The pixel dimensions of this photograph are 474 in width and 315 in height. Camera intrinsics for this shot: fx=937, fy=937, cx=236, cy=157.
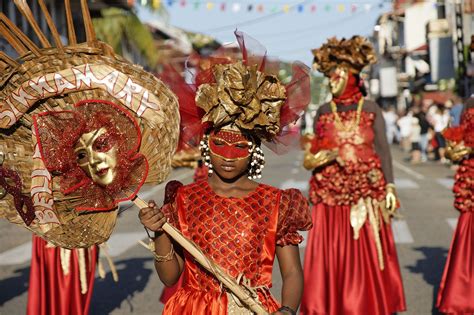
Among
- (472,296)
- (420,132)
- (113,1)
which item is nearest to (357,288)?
(472,296)

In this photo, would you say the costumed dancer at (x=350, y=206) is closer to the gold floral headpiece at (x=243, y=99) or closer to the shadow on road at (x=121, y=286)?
the shadow on road at (x=121, y=286)

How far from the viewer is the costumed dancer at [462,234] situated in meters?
7.55

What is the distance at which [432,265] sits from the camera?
33.8 ft

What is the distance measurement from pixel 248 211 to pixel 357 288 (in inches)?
138

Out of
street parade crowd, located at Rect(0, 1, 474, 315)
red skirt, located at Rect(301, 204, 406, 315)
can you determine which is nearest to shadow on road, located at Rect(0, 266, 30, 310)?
red skirt, located at Rect(301, 204, 406, 315)

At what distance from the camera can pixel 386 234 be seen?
7.73 metres

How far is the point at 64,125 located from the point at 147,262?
7.35m

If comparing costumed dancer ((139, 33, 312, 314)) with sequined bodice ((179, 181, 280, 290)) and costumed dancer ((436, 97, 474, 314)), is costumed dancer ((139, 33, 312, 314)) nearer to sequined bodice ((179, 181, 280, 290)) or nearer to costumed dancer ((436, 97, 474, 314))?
sequined bodice ((179, 181, 280, 290))

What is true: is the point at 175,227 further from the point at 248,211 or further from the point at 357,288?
the point at 357,288

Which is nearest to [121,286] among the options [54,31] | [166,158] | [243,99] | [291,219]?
[291,219]

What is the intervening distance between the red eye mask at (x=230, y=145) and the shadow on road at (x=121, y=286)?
4281mm

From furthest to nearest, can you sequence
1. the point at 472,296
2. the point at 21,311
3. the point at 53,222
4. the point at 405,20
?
the point at 405,20 → the point at 21,311 → the point at 472,296 → the point at 53,222

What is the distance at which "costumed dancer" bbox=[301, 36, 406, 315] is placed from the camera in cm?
759

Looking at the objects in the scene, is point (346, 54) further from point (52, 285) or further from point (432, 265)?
point (432, 265)
